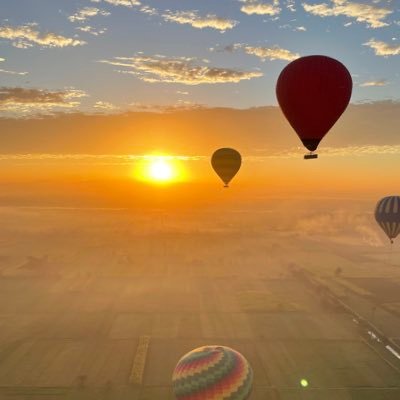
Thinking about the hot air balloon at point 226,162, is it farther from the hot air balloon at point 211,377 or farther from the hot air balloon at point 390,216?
the hot air balloon at point 211,377

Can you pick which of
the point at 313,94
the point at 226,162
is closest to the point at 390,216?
the point at 226,162

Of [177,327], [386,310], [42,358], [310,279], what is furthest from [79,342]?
[310,279]

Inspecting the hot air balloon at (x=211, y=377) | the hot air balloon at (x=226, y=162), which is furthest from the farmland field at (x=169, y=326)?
the hot air balloon at (x=226, y=162)

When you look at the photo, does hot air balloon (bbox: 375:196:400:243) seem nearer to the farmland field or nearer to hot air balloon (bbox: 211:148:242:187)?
the farmland field

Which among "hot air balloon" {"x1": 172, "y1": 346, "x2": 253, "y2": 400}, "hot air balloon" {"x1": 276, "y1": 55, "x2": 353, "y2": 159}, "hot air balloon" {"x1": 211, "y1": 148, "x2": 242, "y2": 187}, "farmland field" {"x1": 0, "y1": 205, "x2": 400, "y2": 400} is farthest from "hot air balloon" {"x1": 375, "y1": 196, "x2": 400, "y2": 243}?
"hot air balloon" {"x1": 172, "y1": 346, "x2": 253, "y2": 400}

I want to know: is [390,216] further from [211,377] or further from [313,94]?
[211,377]

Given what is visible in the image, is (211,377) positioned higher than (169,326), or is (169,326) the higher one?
(211,377)
